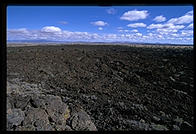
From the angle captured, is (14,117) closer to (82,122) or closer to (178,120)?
(82,122)

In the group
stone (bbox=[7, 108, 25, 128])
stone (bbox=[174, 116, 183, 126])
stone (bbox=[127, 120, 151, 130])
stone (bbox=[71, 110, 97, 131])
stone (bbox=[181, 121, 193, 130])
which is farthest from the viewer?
stone (bbox=[174, 116, 183, 126])

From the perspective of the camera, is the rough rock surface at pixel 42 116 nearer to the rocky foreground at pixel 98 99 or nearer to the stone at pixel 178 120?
the rocky foreground at pixel 98 99

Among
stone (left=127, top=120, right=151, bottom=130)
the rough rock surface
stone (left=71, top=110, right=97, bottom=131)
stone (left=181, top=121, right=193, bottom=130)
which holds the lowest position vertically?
stone (left=181, top=121, right=193, bottom=130)

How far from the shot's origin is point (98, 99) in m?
4.36

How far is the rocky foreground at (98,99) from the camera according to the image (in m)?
3.00

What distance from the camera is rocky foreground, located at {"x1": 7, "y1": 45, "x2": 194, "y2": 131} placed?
9.84ft

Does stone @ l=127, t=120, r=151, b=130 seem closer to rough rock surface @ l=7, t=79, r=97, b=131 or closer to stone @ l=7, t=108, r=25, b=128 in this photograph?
rough rock surface @ l=7, t=79, r=97, b=131

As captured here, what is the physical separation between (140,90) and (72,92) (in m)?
1.92

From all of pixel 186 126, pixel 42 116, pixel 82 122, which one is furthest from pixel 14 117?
pixel 186 126

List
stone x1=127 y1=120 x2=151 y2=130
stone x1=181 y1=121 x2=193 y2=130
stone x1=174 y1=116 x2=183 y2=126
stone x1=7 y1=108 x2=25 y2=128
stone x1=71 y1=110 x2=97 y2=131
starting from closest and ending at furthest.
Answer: stone x1=7 y1=108 x2=25 y2=128 → stone x1=71 y1=110 x2=97 y2=131 → stone x1=127 y1=120 x2=151 y2=130 → stone x1=181 y1=121 x2=193 y2=130 → stone x1=174 y1=116 x2=183 y2=126

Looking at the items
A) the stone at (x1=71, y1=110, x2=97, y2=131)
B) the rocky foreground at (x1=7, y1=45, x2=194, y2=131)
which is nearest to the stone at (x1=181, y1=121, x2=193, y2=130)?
the rocky foreground at (x1=7, y1=45, x2=194, y2=131)
